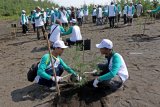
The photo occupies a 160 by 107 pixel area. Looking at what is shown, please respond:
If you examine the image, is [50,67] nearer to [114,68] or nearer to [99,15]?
[114,68]

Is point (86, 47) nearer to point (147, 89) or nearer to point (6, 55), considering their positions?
point (147, 89)

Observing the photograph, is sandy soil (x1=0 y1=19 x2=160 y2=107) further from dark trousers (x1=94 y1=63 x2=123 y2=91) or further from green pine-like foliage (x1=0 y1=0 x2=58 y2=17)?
green pine-like foliage (x1=0 y1=0 x2=58 y2=17)

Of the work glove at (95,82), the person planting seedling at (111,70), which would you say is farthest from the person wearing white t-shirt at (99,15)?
the work glove at (95,82)

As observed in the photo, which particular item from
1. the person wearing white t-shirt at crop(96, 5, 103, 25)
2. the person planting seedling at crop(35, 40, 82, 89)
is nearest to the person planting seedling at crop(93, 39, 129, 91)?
the person planting seedling at crop(35, 40, 82, 89)

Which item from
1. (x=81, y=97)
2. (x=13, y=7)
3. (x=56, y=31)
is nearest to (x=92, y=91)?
(x=81, y=97)

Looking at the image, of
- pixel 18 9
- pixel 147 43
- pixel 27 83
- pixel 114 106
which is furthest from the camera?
pixel 18 9

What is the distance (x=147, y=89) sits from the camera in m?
6.84

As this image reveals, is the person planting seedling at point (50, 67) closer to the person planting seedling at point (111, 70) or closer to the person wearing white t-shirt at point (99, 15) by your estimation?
the person planting seedling at point (111, 70)

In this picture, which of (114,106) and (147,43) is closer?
(114,106)

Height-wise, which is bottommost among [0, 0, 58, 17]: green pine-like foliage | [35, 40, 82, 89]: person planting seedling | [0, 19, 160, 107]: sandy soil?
[0, 19, 160, 107]: sandy soil

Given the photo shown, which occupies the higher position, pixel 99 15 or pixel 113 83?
pixel 99 15

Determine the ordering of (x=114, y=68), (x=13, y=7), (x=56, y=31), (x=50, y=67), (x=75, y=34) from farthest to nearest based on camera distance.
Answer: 1. (x=13, y=7)
2. (x=56, y=31)
3. (x=75, y=34)
4. (x=50, y=67)
5. (x=114, y=68)

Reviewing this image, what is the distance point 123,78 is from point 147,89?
784 mm

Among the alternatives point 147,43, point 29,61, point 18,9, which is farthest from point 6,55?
point 18,9
